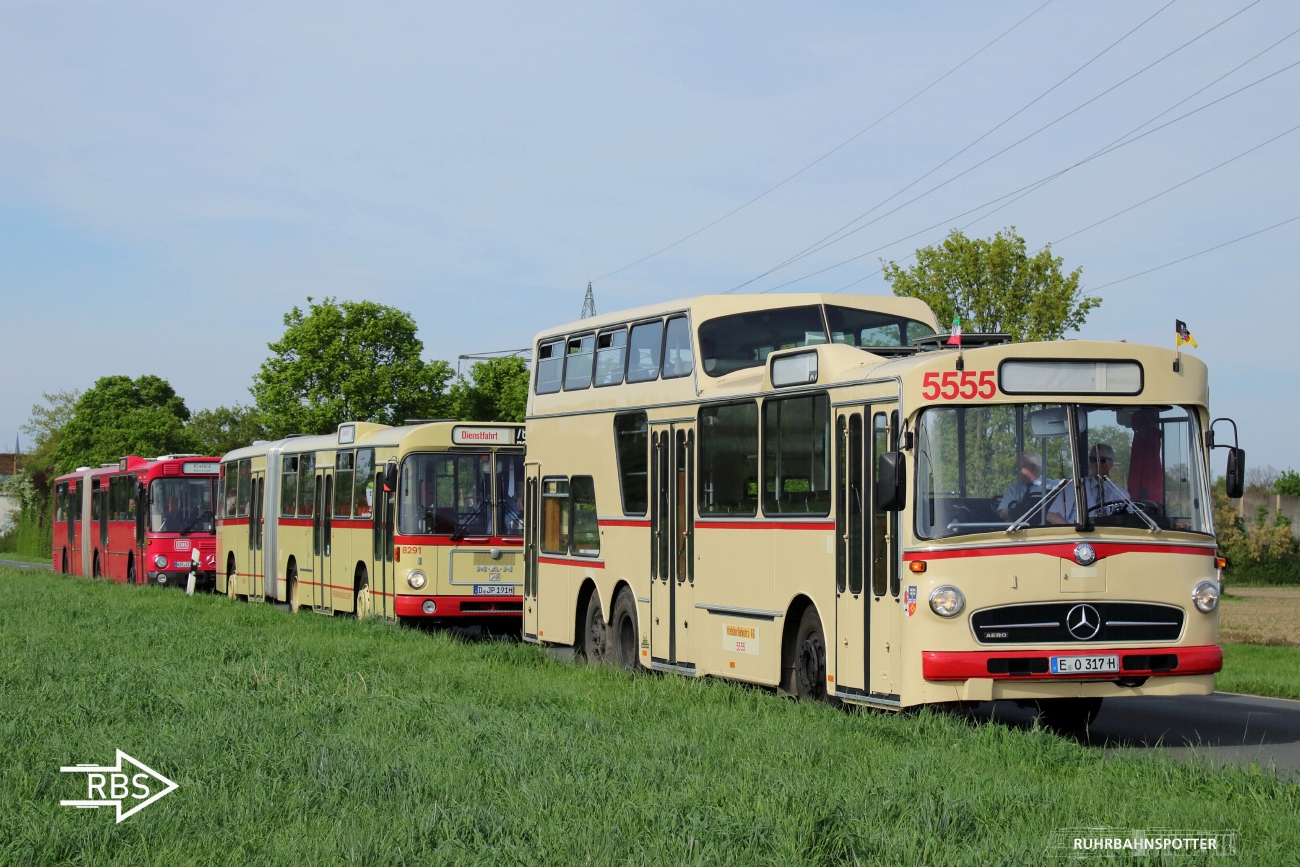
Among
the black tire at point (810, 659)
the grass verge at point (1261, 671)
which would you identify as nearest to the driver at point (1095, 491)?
the black tire at point (810, 659)

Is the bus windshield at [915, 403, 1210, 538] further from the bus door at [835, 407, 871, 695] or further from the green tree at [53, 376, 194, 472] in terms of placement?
the green tree at [53, 376, 194, 472]

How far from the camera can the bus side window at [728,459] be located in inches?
590

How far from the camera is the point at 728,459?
606 inches

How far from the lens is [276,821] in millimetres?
8289

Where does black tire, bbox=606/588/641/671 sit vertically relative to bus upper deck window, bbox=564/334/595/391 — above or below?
below

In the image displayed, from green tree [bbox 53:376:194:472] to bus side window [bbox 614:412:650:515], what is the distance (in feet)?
227

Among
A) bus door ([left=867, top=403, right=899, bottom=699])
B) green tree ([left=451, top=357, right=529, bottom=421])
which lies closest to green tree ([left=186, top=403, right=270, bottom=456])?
green tree ([left=451, top=357, right=529, bottom=421])

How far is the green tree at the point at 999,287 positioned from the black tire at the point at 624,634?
1576 centimetres

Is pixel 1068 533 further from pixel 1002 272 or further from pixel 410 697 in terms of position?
pixel 1002 272

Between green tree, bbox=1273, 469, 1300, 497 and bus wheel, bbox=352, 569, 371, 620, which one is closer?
bus wheel, bbox=352, 569, 371, 620

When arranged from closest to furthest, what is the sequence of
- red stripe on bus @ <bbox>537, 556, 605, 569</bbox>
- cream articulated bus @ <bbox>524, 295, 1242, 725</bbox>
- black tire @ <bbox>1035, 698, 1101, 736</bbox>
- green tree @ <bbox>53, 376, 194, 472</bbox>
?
cream articulated bus @ <bbox>524, 295, 1242, 725</bbox>, black tire @ <bbox>1035, 698, 1101, 736</bbox>, red stripe on bus @ <bbox>537, 556, 605, 569</bbox>, green tree @ <bbox>53, 376, 194, 472</bbox>

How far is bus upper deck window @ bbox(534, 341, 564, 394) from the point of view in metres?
20.0

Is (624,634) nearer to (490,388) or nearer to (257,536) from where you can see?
(257,536)

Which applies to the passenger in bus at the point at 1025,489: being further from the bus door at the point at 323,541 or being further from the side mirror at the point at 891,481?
the bus door at the point at 323,541
